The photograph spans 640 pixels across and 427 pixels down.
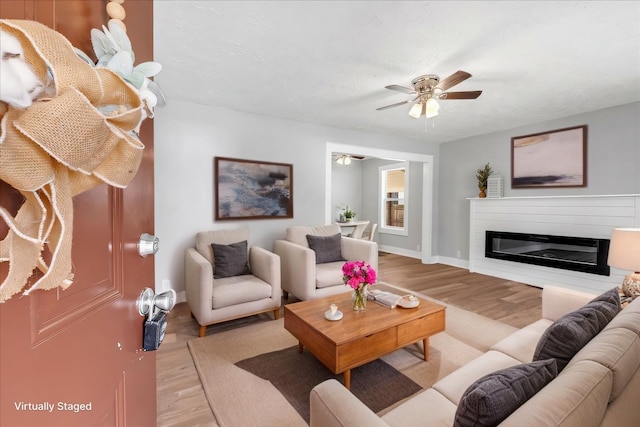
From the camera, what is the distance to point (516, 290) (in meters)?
3.91

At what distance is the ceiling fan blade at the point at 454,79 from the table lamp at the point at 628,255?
159 cm

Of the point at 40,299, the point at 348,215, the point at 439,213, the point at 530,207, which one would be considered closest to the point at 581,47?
the point at 530,207

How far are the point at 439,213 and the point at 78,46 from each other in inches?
233

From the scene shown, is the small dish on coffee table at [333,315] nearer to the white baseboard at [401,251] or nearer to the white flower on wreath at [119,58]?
the white flower on wreath at [119,58]

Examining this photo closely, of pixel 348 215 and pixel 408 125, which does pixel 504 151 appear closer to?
pixel 408 125

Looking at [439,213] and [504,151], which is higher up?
[504,151]

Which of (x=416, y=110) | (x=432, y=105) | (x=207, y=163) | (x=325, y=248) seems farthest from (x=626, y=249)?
(x=207, y=163)

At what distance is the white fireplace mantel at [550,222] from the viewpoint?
3439 mm

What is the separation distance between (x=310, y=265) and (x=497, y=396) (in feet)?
7.52

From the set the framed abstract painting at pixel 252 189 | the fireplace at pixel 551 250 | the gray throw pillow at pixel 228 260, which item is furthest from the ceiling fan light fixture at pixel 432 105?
the fireplace at pixel 551 250

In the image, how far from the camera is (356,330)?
5.99 ft

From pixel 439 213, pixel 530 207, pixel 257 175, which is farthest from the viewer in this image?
pixel 439 213

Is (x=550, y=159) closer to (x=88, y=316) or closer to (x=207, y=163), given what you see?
(x=207, y=163)

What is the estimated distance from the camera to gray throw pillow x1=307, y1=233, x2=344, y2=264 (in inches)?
140
